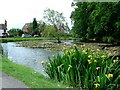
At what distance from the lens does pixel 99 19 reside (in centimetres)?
2648

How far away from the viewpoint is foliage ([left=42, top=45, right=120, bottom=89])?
8469 mm

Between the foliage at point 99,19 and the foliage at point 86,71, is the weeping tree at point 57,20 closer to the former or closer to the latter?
the foliage at point 99,19

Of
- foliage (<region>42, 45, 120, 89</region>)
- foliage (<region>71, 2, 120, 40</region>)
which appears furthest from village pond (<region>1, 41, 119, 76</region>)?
foliage (<region>42, 45, 120, 89</region>)

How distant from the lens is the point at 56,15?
203ft

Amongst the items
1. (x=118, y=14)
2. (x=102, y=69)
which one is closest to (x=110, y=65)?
(x=102, y=69)

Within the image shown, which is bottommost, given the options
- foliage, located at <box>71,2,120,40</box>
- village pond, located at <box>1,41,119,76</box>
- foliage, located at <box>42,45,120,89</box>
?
village pond, located at <box>1,41,119,76</box>

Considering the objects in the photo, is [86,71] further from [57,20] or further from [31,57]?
[57,20]

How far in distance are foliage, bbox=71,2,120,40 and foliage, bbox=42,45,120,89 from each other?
37.8 feet

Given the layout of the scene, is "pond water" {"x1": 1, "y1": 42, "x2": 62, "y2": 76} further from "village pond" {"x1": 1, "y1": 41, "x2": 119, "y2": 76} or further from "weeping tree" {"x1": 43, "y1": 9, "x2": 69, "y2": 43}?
"weeping tree" {"x1": 43, "y1": 9, "x2": 69, "y2": 43}

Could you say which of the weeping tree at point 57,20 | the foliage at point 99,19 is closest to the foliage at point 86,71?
the foliage at point 99,19

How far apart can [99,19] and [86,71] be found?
18.1 m

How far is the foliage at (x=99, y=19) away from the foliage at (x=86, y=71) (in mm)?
11528

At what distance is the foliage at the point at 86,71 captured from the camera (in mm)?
8469

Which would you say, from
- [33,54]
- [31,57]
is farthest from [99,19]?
[31,57]
